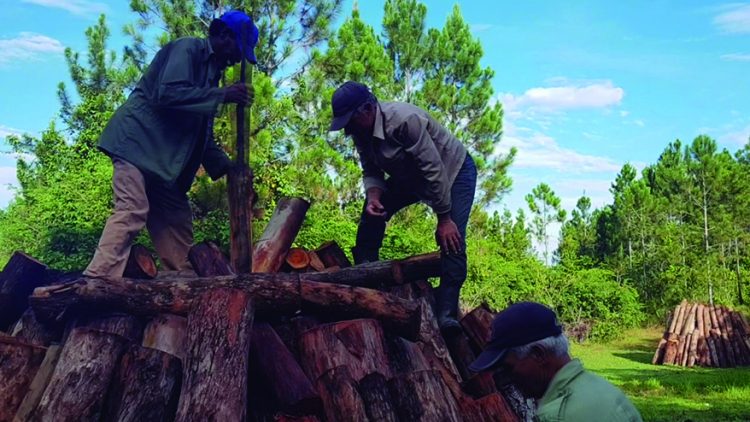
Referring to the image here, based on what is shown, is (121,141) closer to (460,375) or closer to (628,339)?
(460,375)

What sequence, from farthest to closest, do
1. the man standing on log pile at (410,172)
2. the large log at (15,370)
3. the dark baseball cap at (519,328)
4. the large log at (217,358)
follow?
the man standing on log pile at (410,172)
the large log at (15,370)
the large log at (217,358)
the dark baseball cap at (519,328)

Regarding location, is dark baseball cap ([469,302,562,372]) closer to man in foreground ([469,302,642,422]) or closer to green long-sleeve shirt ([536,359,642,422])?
man in foreground ([469,302,642,422])

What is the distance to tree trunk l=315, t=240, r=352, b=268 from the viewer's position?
6129 mm

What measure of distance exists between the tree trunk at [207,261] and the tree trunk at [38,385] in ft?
4.26

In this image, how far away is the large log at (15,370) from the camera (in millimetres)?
3977

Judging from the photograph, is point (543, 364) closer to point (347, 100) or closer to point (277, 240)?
point (347, 100)

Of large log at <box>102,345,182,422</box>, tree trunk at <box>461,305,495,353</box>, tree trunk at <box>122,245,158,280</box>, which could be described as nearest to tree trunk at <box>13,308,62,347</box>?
tree trunk at <box>122,245,158,280</box>

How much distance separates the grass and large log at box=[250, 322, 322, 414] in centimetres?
559

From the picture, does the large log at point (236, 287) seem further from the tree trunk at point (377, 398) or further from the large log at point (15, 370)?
the tree trunk at point (377, 398)

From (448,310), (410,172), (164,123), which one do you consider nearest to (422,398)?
(448,310)

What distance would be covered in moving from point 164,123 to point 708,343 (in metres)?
16.7

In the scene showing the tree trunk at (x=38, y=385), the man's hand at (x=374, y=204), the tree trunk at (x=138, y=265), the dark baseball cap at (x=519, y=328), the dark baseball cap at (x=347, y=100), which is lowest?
the tree trunk at (x=38, y=385)

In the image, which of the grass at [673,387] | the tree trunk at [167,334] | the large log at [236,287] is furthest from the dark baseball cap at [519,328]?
the grass at [673,387]

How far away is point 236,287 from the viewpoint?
14.6ft
